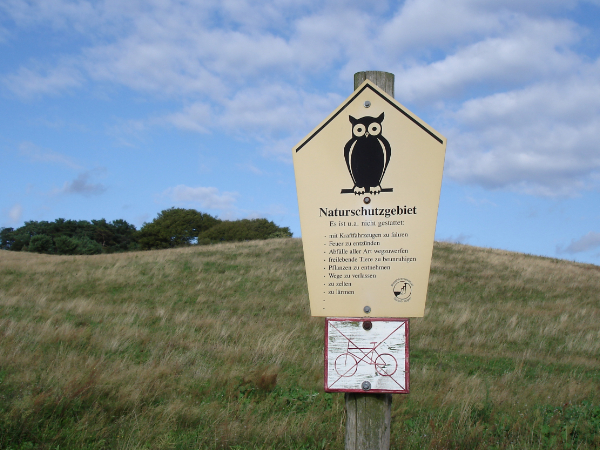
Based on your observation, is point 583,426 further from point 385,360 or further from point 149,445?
point 149,445

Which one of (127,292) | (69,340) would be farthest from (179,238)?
(69,340)

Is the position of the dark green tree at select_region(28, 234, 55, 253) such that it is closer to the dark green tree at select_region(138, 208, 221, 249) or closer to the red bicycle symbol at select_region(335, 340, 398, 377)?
the dark green tree at select_region(138, 208, 221, 249)

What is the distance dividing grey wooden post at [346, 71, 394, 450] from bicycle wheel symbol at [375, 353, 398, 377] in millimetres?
196

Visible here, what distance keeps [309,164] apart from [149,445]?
293 cm

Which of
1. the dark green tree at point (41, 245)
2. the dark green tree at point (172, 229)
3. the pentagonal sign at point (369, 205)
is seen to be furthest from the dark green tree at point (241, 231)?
the pentagonal sign at point (369, 205)

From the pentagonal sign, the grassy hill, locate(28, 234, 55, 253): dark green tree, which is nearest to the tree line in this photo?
locate(28, 234, 55, 253): dark green tree

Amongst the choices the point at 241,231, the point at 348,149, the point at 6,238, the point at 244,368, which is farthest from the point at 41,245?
the point at 348,149

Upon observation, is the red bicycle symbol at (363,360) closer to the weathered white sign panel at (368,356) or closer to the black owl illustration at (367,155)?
the weathered white sign panel at (368,356)

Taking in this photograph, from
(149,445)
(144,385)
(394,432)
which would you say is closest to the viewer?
(149,445)

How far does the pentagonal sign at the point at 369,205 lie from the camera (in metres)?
2.69

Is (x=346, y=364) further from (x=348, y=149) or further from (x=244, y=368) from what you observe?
(x=244, y=368)

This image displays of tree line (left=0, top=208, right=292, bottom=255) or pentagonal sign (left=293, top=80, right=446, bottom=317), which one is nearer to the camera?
pentagonal sign (left=293, top=80, right=446, bottom=317)

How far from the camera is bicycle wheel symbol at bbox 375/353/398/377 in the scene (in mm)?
2658

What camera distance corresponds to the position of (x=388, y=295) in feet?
8.86
